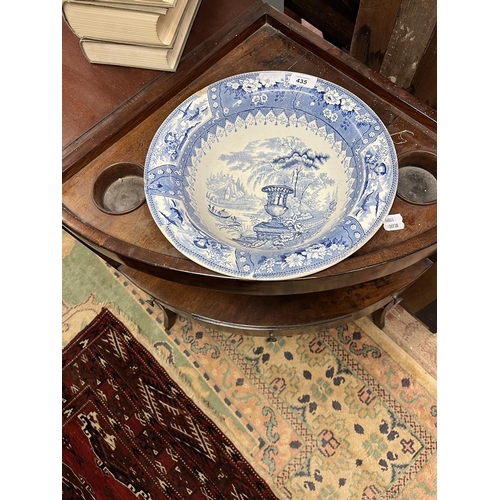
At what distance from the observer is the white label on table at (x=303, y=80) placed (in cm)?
106

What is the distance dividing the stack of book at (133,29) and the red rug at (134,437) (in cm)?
78

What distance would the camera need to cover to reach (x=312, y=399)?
1540mm

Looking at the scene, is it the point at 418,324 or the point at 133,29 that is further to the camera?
the point at 418,324

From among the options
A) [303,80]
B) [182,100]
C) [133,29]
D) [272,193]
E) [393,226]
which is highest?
[133,29]

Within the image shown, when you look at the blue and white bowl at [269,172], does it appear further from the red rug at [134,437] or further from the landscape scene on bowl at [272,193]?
the red rug at [134,437]

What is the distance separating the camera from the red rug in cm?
147

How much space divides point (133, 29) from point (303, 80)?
0.32 metres

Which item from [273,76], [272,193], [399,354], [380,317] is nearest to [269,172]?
[272,193]

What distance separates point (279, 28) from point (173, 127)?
1.17 ft

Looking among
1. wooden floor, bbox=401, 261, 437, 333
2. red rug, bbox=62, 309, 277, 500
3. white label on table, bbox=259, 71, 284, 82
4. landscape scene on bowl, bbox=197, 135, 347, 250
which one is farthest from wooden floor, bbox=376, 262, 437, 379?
white label on table, bbox=259, 71, 284, 82

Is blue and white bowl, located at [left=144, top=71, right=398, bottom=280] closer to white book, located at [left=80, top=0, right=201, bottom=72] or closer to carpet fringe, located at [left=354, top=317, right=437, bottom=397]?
white book, located at [left=80, top=0, right=201, bottom=72]

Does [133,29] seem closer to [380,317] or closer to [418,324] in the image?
[380,317]

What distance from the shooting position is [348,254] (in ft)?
3.06

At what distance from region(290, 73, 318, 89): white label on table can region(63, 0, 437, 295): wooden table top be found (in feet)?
0.33
